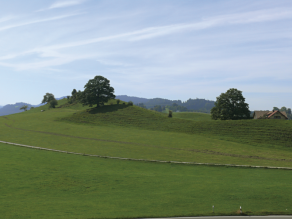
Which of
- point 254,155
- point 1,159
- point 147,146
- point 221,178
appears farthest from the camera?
point 147,146

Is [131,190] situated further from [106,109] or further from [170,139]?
[106,109]

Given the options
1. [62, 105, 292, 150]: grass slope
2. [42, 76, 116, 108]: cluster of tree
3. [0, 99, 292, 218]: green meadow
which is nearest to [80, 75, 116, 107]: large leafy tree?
[42, 76, 116, 108]: cluster of tree

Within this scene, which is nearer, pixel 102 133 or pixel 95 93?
pixel 102 133

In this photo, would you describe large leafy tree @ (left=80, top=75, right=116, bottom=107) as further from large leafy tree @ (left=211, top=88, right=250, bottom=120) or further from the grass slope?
large leafy tree @ (left=211, top=88, right=250, bottom=120)

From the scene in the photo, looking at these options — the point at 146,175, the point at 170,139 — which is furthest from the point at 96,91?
the point at 146,175

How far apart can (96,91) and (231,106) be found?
196ft

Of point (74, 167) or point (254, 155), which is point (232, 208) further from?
point (254, 155)

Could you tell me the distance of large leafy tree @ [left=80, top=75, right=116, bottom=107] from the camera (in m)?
104

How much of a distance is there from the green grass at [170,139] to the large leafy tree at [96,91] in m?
15.8

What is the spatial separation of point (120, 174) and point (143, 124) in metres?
50.8

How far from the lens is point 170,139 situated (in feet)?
199

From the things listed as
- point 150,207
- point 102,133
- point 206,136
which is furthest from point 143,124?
point 150,207

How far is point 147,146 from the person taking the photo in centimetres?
5275

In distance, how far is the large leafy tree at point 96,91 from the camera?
104 m
